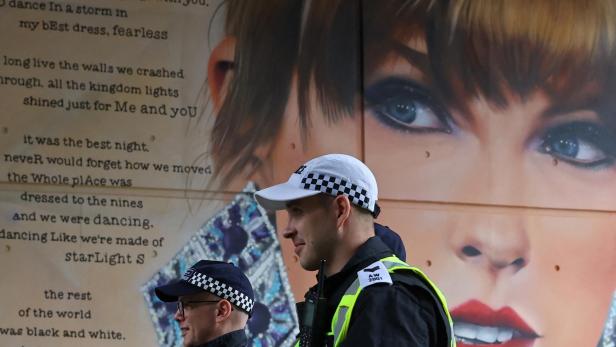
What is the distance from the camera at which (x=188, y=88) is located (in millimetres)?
5539

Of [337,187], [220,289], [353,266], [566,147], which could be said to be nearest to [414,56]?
[566,147]

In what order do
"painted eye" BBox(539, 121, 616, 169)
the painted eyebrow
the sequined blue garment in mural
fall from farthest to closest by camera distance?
"painted eye" BBox(539, 121, 616, 169) < the painted eyebrow < the sequined blue garment in mural

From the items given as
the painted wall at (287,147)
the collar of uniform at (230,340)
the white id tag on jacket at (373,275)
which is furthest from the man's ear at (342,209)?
the painted wall at (287,147)

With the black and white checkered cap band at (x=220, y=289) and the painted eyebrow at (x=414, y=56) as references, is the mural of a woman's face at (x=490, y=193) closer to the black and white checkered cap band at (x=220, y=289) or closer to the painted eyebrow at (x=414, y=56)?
the painted eyebrow at (x=414, y=56)

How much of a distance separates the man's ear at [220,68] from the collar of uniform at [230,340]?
2193 millimetres

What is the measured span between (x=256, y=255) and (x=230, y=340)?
1.94 metres

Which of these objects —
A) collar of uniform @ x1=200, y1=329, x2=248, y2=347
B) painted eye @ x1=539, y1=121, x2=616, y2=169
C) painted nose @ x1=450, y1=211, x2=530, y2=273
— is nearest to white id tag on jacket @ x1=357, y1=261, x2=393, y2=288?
collar of uniform @ x1=200, y1=329, x2=248, y2=347

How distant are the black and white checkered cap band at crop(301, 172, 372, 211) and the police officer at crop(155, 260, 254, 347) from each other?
3.01 feet

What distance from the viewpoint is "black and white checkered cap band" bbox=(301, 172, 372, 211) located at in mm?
2758

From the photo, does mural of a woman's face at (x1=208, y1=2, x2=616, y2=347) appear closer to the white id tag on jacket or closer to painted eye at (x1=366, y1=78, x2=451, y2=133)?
painted eye at (x1=366, y1=78, x2=451, y2=133)

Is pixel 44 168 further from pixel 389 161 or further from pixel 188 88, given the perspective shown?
pixel 389 161

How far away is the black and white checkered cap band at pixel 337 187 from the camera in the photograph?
9.05ft

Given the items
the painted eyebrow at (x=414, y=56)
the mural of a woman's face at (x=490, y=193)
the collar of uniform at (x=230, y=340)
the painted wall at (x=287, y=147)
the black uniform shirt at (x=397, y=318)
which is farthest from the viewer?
the painted eyebrow at (x=414, y=56)

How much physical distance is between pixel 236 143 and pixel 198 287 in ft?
6.71
